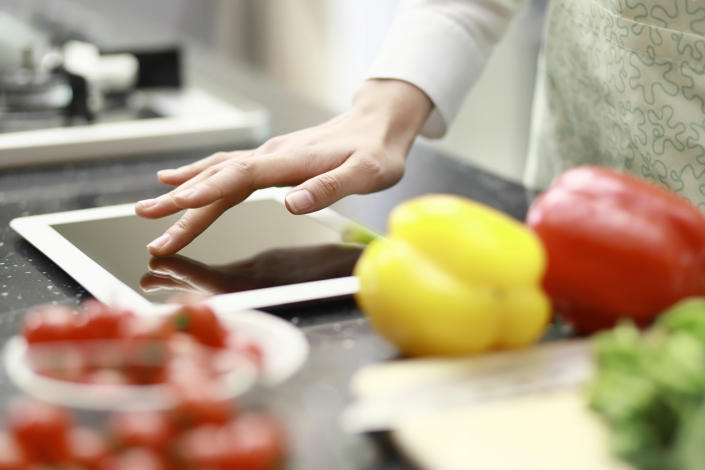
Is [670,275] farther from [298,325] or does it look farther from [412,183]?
[412,183]

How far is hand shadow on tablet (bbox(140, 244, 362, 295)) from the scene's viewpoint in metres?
0.80

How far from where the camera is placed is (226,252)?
2.97 feet

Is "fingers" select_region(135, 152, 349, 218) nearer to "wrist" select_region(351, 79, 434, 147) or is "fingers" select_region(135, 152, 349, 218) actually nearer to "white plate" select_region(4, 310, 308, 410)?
"wrist" select_region(351, 79, 434, 147)

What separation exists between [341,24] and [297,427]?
3.42 meters

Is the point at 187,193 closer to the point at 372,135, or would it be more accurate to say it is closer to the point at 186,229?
the point at 186,229

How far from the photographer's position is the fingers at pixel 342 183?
0.94 metres

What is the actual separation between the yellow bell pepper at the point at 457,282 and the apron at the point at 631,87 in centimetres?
47

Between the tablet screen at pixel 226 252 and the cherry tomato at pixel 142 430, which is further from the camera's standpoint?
the tablet screen at pixel 226 252

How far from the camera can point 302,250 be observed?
906mm

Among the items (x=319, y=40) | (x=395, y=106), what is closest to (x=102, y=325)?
(x=395, y=106)

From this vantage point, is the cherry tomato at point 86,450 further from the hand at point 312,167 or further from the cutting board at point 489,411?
the hand at point 312,167

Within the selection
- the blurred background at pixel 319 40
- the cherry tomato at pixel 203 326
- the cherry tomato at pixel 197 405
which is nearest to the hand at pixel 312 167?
the cherry tomato at pixel 203 326

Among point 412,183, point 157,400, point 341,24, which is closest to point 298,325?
point 157,400

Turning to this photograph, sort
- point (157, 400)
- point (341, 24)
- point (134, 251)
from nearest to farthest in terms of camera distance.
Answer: point (157, 400) → point (134, 251) → point (341, 24)
